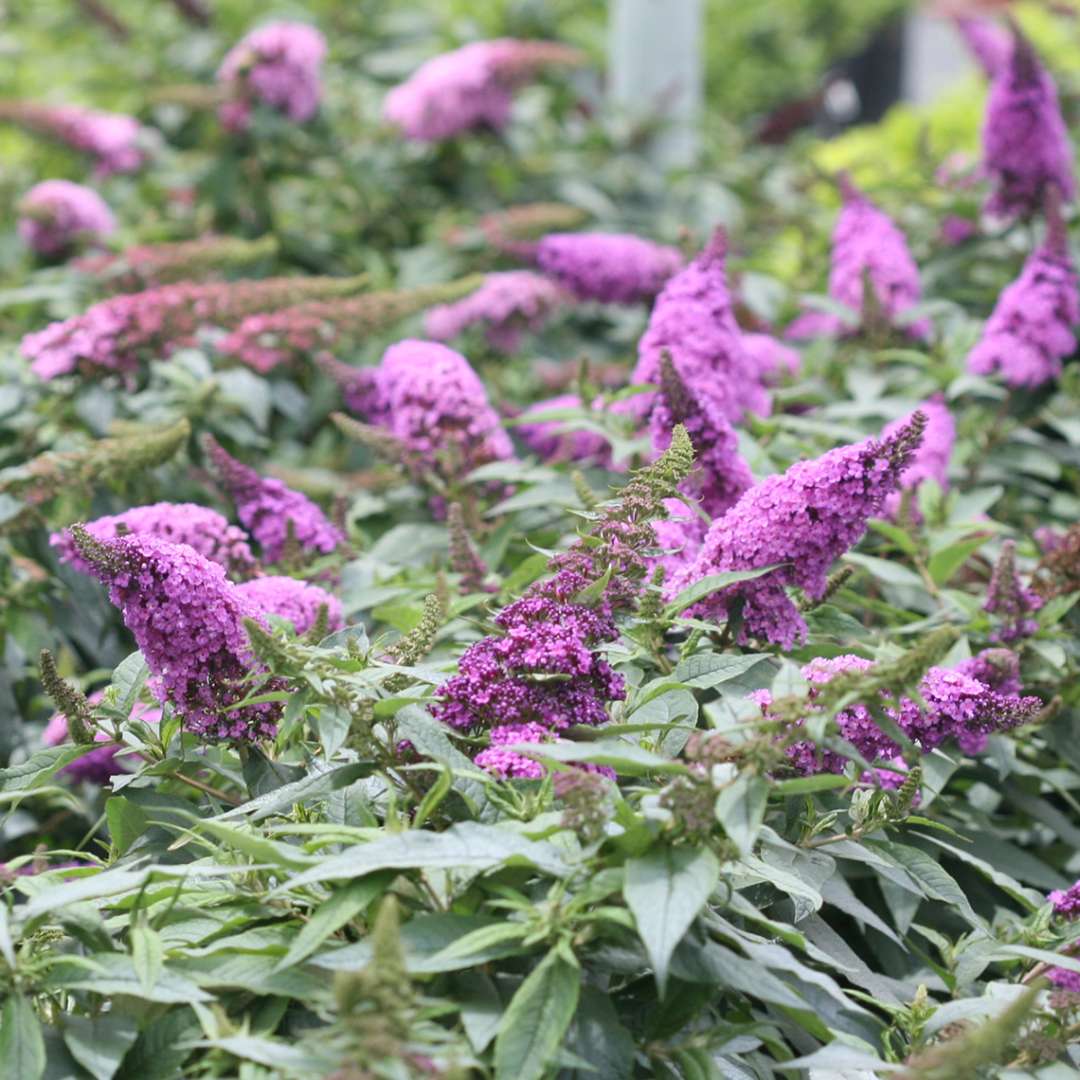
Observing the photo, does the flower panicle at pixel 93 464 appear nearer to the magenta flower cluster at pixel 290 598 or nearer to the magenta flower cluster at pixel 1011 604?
the magenta flower cluster at pixel 290 598

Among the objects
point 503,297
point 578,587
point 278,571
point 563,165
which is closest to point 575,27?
point 563,165

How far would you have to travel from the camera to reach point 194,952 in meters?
1.66

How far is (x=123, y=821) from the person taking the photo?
6.50ft

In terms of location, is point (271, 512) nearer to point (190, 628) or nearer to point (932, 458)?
point (190, 628)

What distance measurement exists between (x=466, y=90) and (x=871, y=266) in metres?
1.59

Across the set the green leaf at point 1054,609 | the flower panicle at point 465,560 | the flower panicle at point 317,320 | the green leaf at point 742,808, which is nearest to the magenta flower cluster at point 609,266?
the flower panicle at point 317,320

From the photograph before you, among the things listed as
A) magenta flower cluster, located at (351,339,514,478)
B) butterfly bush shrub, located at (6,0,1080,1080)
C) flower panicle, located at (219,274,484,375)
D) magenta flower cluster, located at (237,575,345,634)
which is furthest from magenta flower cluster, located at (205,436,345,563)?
flower panicle, located at (219,274,484,375)

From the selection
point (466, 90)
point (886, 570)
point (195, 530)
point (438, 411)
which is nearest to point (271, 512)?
point (195, 530)

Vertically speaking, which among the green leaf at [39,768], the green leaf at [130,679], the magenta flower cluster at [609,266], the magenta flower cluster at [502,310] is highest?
the green leaf at [130,679]

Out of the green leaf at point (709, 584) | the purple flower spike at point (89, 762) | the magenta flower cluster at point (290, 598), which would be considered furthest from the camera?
the purple flower spike at point (89, 762)

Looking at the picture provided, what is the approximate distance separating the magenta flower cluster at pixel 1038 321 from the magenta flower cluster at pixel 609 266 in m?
0.91

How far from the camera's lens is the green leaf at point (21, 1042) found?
1.51m

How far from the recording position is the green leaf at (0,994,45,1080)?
151 centimetres

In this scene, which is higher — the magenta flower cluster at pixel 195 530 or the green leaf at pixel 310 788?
the green leaf at pixel 310 788
